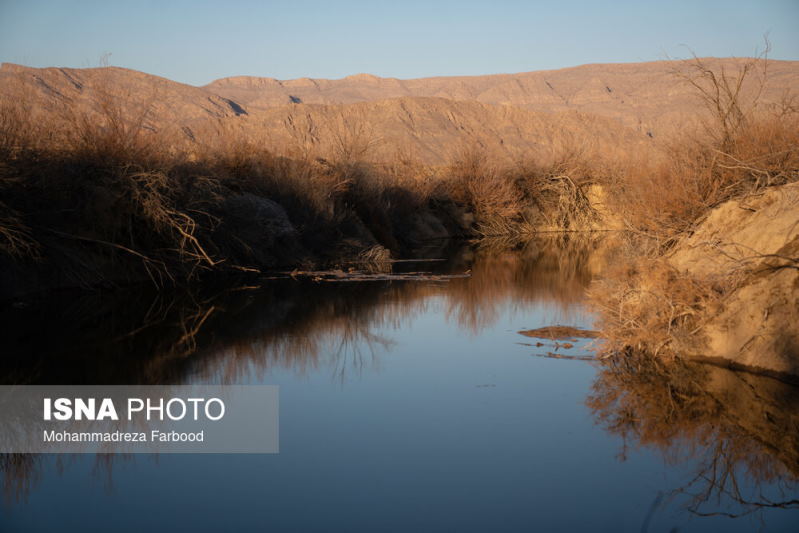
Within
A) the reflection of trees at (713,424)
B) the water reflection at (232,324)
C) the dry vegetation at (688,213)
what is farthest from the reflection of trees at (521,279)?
the reflection of trees at (713,424)

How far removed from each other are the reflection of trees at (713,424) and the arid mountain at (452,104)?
21752 millimetres

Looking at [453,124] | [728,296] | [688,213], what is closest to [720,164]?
[688,213]

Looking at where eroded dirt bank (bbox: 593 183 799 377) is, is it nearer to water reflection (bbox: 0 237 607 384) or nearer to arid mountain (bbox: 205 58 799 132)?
water reflection (bbox: 0 237 607 384)

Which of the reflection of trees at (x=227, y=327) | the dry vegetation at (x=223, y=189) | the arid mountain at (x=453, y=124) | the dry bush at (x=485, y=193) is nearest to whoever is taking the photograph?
the reflection of trees at (x=227, y=327)

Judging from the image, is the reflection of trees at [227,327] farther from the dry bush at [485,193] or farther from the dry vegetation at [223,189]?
the dry bush at [485,193]

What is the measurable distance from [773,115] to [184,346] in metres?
9.28

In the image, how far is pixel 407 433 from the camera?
6.41 m

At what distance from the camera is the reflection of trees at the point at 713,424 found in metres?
5.34

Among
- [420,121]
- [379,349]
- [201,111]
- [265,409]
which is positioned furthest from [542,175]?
[201,111]

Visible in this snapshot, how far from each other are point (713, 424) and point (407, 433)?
8.65ft

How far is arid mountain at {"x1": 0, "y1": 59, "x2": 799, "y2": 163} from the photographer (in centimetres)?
7900

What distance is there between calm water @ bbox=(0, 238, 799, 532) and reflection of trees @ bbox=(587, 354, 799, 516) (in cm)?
2

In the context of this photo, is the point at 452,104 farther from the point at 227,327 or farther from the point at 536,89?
the point at 227,327

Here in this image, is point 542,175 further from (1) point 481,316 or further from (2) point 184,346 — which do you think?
(2) point 184,346
